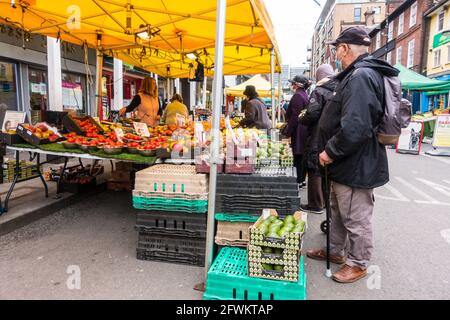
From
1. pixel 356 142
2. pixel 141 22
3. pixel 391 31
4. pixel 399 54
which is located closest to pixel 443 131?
pixel 141 22

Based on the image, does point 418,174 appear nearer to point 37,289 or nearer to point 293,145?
point 293,145

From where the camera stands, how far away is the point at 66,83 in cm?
1085

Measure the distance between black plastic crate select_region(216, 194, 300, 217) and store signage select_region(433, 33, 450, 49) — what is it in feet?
74.4

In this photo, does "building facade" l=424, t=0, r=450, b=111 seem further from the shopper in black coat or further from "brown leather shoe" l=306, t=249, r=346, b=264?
"brown leather shoe" l=306, t=249, r=346, b=264

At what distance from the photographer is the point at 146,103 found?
7.27 meters

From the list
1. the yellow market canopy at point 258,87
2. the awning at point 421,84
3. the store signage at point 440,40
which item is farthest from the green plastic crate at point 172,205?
the store signage at point 440,40

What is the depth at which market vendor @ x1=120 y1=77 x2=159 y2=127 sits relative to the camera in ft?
23.2

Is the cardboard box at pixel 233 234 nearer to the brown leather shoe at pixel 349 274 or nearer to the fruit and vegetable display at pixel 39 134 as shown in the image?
the brown leather shoe at pixel 349 274

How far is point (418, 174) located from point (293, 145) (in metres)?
4.89

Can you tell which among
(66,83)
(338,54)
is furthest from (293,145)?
(66,83)

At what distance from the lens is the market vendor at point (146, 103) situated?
707cm

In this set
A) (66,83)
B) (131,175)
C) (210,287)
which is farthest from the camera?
(66,83)

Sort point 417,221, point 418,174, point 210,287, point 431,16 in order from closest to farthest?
point 210,287 < point 417,221 < point 418,174 < point 431,16
